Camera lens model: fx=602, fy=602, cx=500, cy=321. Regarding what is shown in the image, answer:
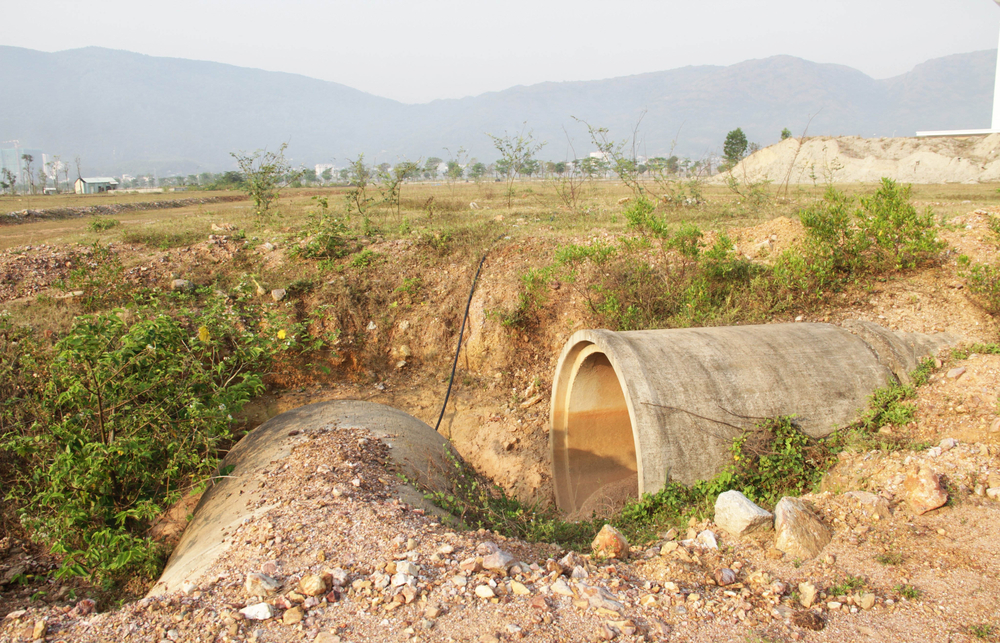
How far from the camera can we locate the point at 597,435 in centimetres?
631

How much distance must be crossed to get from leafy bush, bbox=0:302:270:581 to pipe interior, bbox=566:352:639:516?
3.07 metres

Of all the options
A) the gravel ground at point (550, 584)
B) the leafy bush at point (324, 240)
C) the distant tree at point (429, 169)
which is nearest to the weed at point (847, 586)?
the gravel ground at point (550, 584)


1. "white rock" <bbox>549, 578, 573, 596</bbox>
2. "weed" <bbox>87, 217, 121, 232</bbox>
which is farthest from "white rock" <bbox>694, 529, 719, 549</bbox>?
"weed" <bbox>87, 217, 121, 232</bbox>

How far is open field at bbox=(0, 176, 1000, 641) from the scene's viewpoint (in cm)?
314

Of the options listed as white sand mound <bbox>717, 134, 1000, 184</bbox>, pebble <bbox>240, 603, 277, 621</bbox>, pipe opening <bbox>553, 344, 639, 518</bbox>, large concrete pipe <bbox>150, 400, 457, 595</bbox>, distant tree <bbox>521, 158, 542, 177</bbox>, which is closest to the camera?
pebble <bbox>240, 603, 277, 621</bbox>

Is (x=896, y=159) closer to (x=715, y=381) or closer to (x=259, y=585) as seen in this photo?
(x=715, y=381)

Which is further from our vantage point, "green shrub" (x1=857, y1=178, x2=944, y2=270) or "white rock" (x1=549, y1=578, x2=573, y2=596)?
"green shrub" (x1=857, y1=178, x2=944, y2=270)

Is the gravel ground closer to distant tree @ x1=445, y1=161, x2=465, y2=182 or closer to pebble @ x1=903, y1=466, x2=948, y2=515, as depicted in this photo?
pebble @ x1=903, y1=466, x2=948, y2=515

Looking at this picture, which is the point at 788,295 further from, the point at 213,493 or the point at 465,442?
the point at 213,493

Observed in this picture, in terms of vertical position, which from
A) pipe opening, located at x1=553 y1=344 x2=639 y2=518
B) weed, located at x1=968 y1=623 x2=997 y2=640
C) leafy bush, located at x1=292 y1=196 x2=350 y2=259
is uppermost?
leafy bush, located at x1=292 y1=196 x2=350 y2=259

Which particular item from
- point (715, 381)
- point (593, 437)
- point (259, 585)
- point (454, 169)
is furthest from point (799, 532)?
point (454, 169)

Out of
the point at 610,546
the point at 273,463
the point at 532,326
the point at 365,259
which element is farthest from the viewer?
the point at 365,259

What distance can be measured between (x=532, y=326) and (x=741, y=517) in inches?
197

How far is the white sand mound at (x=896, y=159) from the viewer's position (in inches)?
1233
